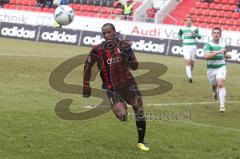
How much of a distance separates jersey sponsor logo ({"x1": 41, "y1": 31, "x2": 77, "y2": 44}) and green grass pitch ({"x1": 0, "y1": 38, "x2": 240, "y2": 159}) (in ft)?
59.3

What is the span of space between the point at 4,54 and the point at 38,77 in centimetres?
746

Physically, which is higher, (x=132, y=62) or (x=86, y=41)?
(x=132, y=62)

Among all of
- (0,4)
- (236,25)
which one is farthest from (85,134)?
(0,4)

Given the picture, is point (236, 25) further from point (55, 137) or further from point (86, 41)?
point (55, 137)

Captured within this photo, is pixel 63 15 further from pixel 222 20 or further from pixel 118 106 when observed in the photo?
pixel 222 20

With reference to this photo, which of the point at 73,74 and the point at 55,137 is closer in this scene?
the point at 55,137

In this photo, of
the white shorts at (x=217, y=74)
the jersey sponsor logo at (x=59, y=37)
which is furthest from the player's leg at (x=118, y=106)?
the jersey sponsor logo at (x=59, y=37)

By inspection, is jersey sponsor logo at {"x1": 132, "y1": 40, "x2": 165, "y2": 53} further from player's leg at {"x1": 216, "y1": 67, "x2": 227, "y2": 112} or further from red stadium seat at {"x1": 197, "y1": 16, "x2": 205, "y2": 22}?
player's leg at {"x1": 216, "y1": 67, "x2": 227, "y2": 112}

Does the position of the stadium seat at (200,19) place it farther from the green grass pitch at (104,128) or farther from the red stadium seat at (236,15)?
the green grass pitch at (104,128)

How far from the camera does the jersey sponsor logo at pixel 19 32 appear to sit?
133 feet

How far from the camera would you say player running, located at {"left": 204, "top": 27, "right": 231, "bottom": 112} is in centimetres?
1619

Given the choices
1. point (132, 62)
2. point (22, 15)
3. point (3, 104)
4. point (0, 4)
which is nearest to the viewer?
point (132, 62)

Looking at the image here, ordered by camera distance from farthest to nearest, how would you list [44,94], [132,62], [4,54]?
[4,54], [44,94], [132,62]

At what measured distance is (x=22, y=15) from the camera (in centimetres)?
4462
